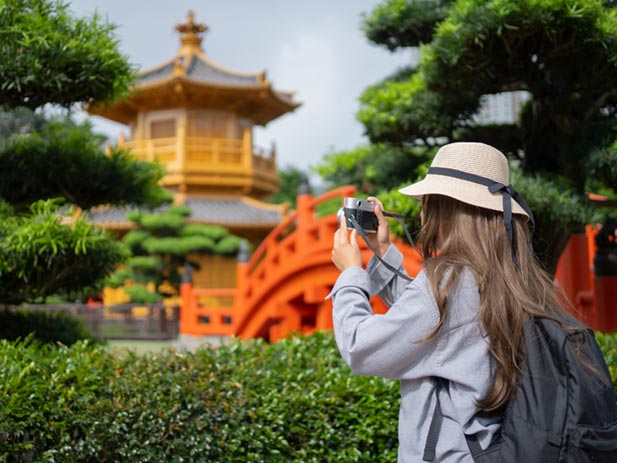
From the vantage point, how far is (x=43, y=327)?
4371 millimetres

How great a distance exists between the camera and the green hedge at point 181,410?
290 centimetres

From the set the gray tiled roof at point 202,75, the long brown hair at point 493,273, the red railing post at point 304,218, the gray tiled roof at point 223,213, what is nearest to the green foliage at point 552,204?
the long brown hair at point 493,273

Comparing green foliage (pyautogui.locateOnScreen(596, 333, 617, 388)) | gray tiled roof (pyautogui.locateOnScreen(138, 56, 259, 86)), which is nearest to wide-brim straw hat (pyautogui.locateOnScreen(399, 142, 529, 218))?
green foliage (pyautogui.locateOnScreen(596, 333, 617, 388))

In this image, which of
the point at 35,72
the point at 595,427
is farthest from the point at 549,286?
the point at 35,72

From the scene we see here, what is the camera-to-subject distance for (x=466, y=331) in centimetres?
172

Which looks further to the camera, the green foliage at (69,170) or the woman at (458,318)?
the green foliage at (69,170)

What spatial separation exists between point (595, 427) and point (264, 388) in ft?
6.49

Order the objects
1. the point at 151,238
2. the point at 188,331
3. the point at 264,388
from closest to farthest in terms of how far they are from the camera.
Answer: the point at 264,388 < the point at 188,331 < the point at 151,238

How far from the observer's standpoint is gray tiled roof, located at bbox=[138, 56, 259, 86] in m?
19.6

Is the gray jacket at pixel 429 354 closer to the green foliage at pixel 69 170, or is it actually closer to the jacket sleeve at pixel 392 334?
the jacket sleeve at pixel 392 334

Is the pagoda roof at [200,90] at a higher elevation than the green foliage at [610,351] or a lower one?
higher

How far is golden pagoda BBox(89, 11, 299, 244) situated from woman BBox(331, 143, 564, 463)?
16.8 m

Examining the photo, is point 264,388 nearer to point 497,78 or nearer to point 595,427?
point 595,427

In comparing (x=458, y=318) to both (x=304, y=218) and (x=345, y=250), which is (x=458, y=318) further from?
(x=304, y=218)
